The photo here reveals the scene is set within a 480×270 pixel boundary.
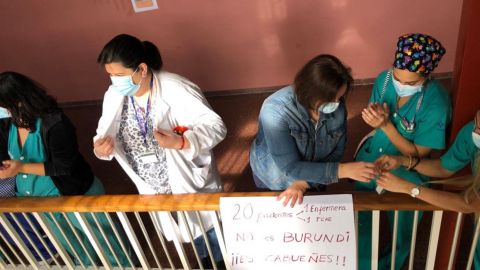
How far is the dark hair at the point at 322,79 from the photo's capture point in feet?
4.25

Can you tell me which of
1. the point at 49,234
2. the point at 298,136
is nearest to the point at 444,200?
the point at 298,136

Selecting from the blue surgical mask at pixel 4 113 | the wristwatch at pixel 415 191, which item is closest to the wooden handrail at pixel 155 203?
the wristwatch at pixel 415 191

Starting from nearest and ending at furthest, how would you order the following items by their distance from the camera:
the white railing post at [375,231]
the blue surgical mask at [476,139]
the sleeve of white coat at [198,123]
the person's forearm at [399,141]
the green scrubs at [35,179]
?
the blue surgical mask at [476,139]
the white railing post at [375,231]
the person's forearm at [399,141]
the sleeve of white coat at [198,123]
the green scrubs at [35,179]

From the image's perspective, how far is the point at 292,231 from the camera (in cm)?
131

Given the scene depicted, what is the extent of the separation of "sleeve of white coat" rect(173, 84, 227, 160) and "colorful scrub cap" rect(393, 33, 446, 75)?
77 centimetres

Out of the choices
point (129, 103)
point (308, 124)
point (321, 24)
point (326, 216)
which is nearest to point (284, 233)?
point (326, 216)

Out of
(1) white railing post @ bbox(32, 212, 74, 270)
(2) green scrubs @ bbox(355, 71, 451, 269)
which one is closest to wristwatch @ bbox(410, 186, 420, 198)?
Answer: (2) green scrubs @ bbox(355, 71, 451, 269)

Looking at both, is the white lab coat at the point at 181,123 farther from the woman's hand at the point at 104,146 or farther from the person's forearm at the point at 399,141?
the person's forearm at the point at 399,141

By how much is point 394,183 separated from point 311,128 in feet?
1.25

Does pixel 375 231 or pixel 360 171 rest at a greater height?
pixel 360 171

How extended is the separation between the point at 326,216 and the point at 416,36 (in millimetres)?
799

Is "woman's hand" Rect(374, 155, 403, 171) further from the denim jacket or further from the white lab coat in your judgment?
the white lab coat

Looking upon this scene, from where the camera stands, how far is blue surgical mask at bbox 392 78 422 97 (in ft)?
4.76

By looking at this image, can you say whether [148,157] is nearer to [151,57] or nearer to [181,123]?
[181,123]
